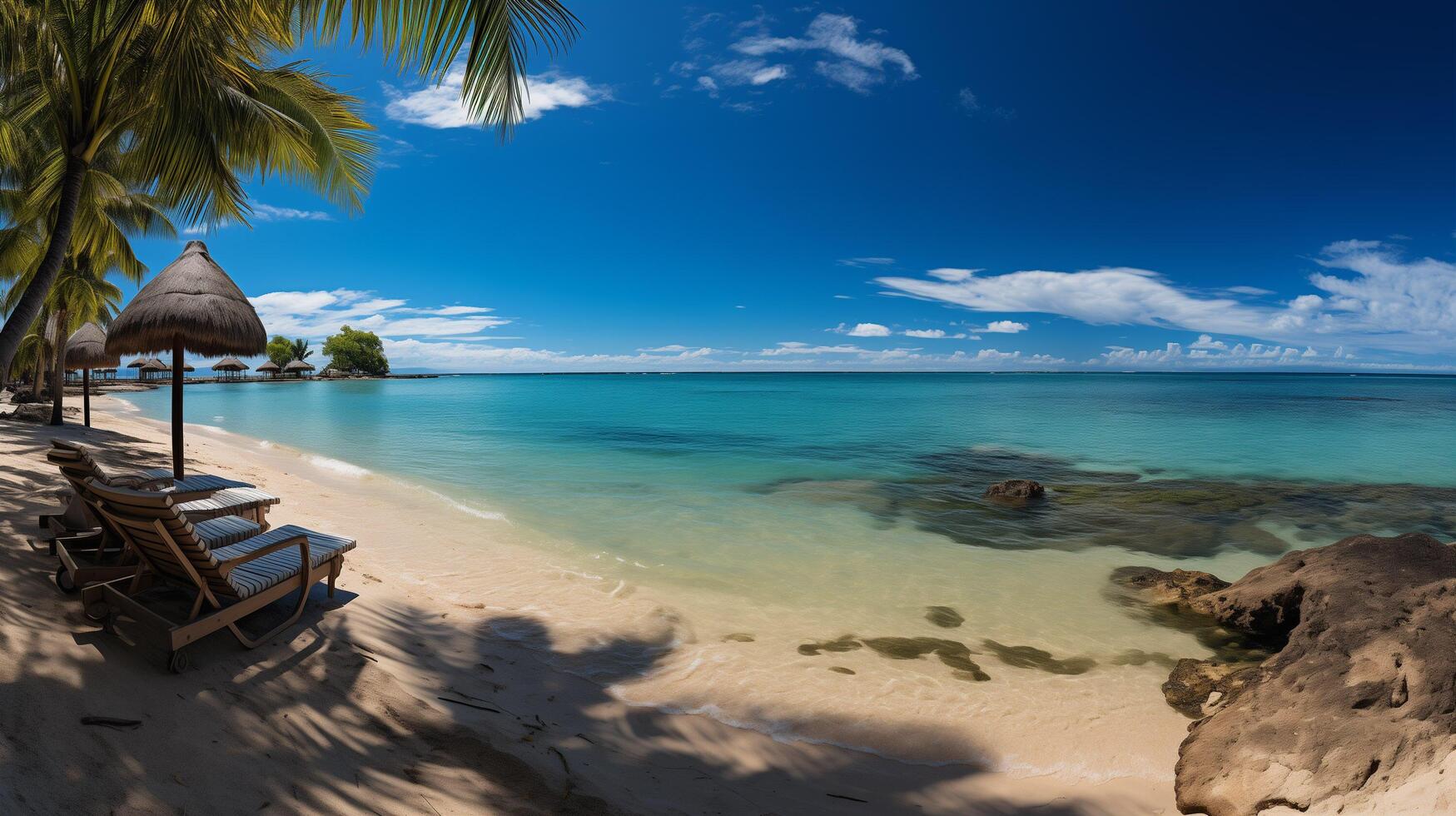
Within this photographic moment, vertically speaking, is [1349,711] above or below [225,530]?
below

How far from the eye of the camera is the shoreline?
320 centimetres

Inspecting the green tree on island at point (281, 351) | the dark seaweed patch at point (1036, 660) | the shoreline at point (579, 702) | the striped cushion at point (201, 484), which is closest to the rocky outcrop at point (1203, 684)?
the dark seaweed patch at point (1036, 660)

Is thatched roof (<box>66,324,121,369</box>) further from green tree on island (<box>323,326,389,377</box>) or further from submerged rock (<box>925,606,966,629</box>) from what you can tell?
green tree on island (<box>323,326,389,377</box>)

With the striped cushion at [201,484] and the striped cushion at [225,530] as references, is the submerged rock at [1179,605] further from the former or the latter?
the striped cushion at [201,484]

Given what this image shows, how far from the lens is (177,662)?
10.6 feet

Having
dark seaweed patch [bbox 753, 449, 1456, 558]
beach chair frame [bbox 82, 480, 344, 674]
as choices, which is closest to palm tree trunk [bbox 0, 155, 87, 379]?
beach chair frame [bbox 82, 480, 344, 674]

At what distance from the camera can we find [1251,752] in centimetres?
327

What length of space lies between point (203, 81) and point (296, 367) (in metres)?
106

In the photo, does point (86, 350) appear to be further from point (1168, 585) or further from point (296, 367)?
point (296, 367)

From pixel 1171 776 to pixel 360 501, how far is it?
11.4m

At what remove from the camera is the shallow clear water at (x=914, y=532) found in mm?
4480

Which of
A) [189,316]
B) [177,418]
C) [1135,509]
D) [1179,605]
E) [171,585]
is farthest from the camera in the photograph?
[1135,509]

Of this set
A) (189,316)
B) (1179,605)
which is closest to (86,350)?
(189,316)

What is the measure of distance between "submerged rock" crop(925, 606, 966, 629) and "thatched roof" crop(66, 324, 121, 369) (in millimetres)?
20623
